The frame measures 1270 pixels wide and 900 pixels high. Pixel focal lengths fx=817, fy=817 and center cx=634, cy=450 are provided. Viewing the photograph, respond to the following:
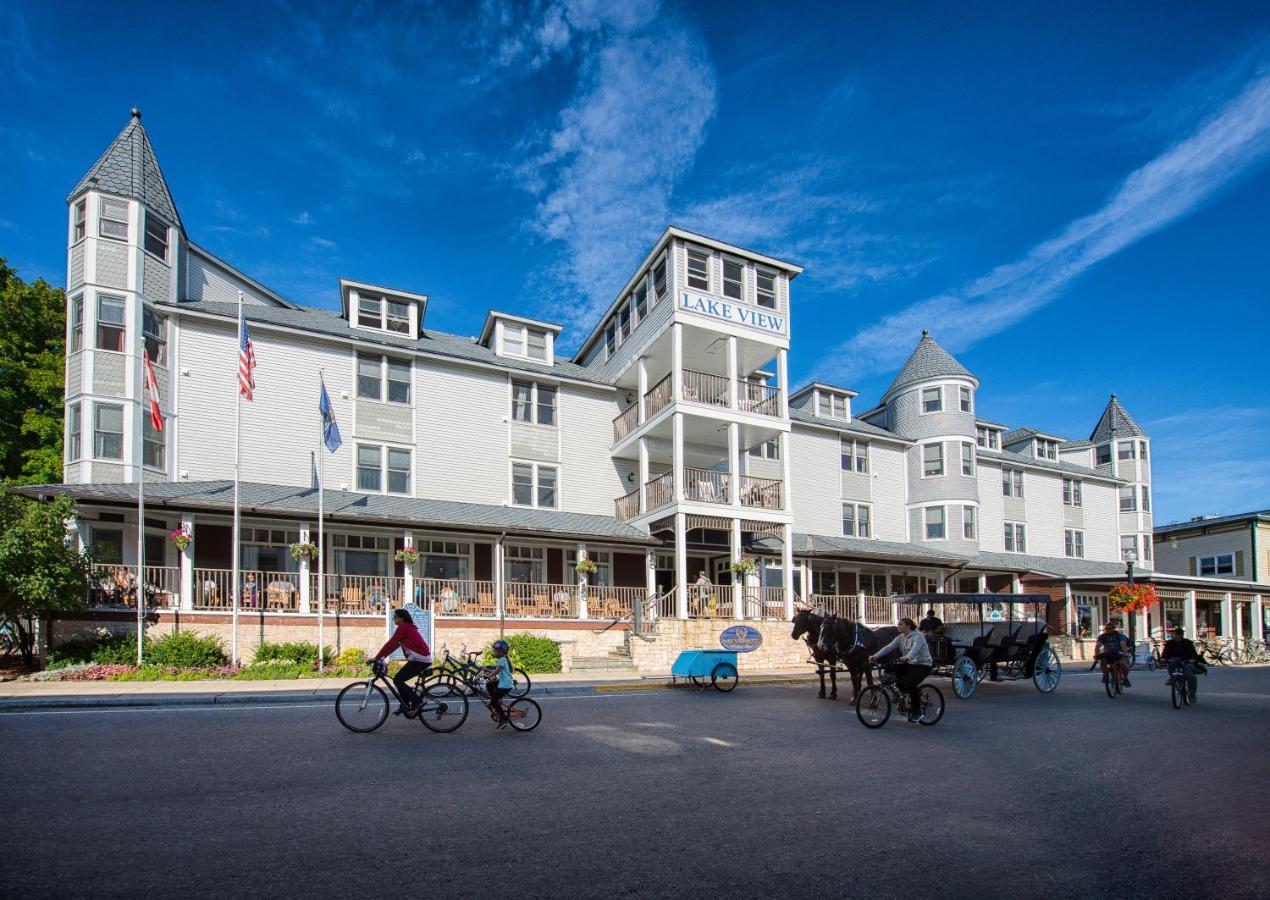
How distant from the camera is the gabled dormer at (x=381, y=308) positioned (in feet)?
98.6

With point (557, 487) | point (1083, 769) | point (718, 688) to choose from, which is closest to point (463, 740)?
point (1083, 769)

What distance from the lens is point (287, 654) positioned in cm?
2103

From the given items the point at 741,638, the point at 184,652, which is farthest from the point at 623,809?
the point at 741,638

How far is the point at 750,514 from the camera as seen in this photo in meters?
28.7

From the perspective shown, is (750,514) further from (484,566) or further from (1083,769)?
(1083,769)

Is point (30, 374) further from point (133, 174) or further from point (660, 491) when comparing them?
point (660, 491)

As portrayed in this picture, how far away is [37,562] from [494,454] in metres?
14.1

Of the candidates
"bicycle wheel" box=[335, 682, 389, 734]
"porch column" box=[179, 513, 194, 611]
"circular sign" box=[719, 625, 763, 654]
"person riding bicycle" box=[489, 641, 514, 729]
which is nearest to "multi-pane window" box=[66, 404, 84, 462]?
"porch column" box=[179, 513, 194, 611]

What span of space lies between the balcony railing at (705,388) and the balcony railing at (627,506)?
173 inches

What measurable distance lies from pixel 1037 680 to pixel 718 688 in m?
7.80

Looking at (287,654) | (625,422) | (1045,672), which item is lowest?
(1045,672)

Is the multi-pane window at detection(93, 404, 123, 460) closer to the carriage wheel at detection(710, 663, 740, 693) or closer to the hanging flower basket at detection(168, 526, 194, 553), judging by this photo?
the hanging flower basket at detection(168, 526, 194, 553)

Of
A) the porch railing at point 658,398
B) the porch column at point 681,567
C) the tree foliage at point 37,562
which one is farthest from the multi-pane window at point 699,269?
the tree foliage at point 37,562

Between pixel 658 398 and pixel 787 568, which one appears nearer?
pixel 787 568
